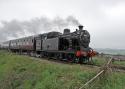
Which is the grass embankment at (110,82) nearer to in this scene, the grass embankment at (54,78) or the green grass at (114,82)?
the green grass at (114,82)

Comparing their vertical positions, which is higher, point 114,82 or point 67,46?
point 67,46

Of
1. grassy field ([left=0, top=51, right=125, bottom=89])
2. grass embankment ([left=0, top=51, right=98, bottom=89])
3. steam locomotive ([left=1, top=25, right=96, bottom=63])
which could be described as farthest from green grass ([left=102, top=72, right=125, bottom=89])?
steam locomotive ([left=1, top=25, right=96, bottom=63])

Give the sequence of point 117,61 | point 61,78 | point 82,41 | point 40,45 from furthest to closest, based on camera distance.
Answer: point 40,45, point 117,61, point 82,41, point 61,78

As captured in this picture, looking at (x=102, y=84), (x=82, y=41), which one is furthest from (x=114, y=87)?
(x=82, y=41)

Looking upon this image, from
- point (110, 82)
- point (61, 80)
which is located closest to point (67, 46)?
point (61, 80)

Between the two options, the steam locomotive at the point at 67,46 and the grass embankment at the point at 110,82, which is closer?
the grass embankment at the point at 110,82

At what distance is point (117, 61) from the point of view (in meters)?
28.3

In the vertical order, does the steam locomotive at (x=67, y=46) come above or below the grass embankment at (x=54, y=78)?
above

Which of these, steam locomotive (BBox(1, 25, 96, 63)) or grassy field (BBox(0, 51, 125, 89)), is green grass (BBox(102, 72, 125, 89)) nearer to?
grassy field (BBox(0, 51, 125, 89))

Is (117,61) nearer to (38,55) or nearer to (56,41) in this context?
(56,41)

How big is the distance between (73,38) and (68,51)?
5.10ft

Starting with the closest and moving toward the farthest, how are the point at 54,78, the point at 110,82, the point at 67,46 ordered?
the point at 110,82
the point at 54,78
the point at 67,46

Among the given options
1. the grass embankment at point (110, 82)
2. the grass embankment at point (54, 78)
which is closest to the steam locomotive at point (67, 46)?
the grass embankment at point (54, 78)

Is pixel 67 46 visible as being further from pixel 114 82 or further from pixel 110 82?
pixel 110 82
